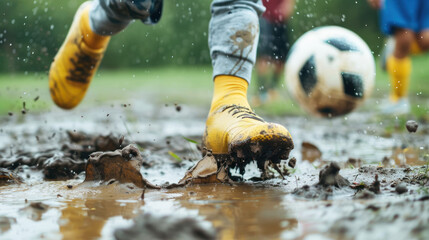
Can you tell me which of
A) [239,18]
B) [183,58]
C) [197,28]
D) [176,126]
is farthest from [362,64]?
[183,58]

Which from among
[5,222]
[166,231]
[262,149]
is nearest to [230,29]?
[262,149]

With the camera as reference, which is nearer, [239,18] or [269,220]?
[269,220]

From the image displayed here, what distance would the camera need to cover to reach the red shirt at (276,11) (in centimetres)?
756

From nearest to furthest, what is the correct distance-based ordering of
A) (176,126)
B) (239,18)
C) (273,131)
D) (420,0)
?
(273,131) < (239,18) < (176,126) < (420,0)

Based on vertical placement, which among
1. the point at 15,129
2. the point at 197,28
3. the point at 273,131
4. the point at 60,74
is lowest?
the point at 15,129

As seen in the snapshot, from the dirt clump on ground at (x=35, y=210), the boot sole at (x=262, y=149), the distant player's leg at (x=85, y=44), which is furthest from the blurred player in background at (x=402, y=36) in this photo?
the dirt clump on ground at (x=35, y=210)

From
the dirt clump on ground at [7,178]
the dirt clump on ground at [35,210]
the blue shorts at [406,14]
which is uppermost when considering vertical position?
the blue shorts at [406,14]

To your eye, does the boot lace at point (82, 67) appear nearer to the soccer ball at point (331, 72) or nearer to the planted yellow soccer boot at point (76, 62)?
the planted yellow soccer boot at point (76, 62)

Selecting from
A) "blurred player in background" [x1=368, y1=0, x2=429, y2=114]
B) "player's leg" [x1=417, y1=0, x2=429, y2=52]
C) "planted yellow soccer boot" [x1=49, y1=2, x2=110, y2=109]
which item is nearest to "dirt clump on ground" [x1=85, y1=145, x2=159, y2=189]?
"planted yellow soccer boot" [x1=49, y1=2, x2=110, y2=109]

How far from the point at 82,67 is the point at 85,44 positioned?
0.15m

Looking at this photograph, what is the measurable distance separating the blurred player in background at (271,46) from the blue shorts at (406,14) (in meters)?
2.48

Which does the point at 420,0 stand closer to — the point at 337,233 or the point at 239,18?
the point at 239,18

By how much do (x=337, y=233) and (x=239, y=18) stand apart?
146 centimetres

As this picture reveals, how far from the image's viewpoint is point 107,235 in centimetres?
116
